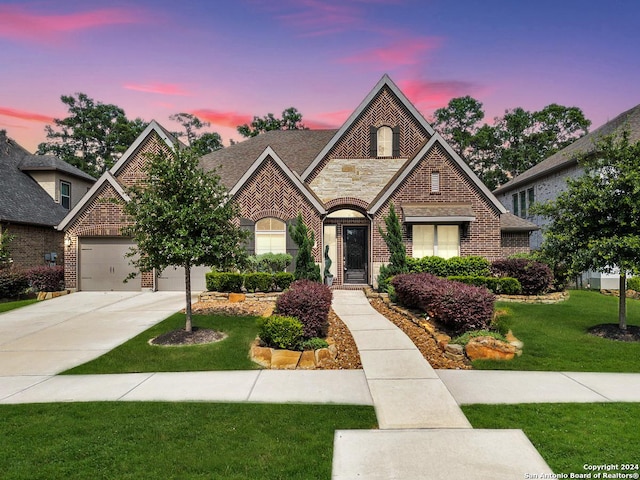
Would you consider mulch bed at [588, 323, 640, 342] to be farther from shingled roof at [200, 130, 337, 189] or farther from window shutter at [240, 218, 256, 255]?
shingled roof at [200, 130, 337, 189]

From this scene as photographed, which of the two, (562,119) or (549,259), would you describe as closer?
(549,259)

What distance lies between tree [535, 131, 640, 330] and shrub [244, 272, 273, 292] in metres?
9.12

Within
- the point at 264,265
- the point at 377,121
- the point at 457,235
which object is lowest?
the point at 264,265

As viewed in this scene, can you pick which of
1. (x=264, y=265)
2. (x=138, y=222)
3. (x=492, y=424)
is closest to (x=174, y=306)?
(x=264, y=265)

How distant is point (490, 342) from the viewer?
25.7ft

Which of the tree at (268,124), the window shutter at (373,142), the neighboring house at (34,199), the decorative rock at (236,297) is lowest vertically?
the decorative rock at (236,297)

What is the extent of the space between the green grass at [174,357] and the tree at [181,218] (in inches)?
46.6

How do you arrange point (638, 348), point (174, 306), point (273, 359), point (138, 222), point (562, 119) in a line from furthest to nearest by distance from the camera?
point (562, 119) < point (174, 306) < point (138, 222) < point (638, 348) < point (273, 359)

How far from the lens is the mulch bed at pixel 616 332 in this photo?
924 cm

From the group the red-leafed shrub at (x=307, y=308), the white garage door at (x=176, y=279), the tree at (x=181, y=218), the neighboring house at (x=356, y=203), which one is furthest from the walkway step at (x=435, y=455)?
the white garage door at (x=176, y=279)

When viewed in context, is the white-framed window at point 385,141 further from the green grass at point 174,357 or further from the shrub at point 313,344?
the shrub at point 313,344

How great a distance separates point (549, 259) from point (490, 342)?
3.91 meters

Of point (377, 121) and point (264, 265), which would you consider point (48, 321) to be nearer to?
point (264, 265)

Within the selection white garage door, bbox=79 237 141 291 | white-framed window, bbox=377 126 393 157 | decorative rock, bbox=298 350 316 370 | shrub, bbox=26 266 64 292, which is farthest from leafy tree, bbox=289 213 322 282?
shrub, bbox=26 266 64 292
